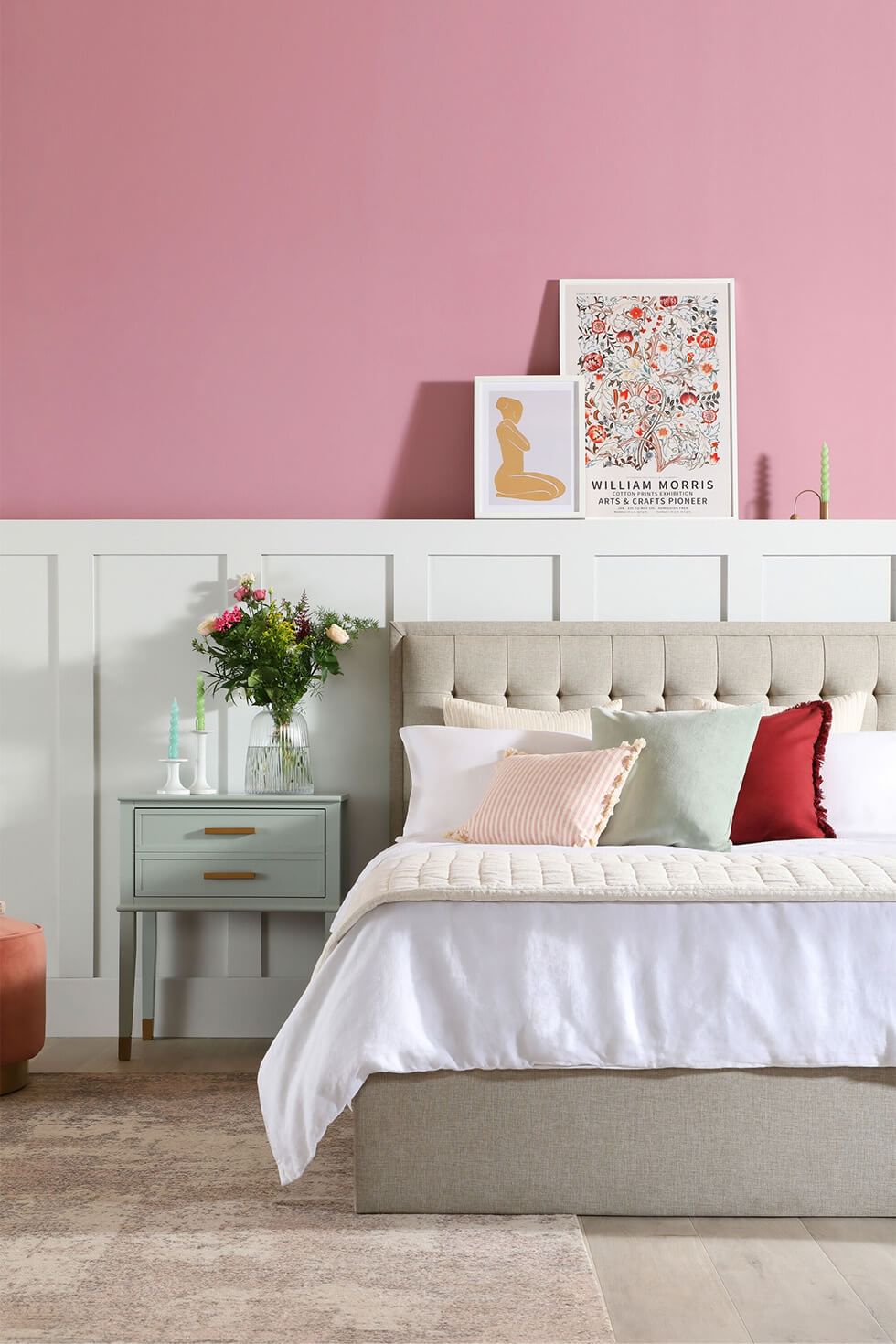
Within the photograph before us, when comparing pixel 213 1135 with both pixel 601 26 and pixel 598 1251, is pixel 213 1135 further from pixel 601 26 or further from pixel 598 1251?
pixel 601 26

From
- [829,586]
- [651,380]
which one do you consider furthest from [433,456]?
[829,586]

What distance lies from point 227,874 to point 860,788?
183cm

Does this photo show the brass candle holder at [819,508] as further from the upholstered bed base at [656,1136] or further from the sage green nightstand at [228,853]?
the upholstered bed base at [656,1136]

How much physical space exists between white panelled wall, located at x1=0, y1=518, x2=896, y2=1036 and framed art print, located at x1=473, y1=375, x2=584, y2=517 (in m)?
0.09

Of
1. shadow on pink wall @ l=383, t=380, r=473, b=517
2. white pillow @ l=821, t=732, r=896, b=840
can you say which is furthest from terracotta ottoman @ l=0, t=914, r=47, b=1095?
white pillow @ l=821, t=732, r=896, b=840

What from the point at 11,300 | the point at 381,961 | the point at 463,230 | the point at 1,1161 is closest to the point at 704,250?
the point at 463,230

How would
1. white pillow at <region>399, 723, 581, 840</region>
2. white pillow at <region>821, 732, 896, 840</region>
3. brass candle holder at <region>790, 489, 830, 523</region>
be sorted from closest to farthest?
white pillow at <region>821, 732, 896, 840</region>
white pillow at <region>399, 723, 581, 840</region>
brass candle holder at <region>790, 489, 830, 523</region>

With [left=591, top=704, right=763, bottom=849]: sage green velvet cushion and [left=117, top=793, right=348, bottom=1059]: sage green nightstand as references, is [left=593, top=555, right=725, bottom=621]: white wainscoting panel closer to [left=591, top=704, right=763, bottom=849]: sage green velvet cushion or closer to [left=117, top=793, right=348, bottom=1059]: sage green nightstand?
[left=591, top=704, right=763, bottom=849]: sage green velvet cushion

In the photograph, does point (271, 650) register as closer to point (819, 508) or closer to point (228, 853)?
point (228, 853)

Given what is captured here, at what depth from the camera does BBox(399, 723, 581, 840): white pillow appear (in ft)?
10.8

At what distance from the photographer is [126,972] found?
3426 mm

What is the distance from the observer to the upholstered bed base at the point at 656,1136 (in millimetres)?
2090

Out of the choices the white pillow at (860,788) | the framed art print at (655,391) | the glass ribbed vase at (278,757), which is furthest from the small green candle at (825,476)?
the glass ribbed vase at (278,757)

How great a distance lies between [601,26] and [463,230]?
2.71 ft
